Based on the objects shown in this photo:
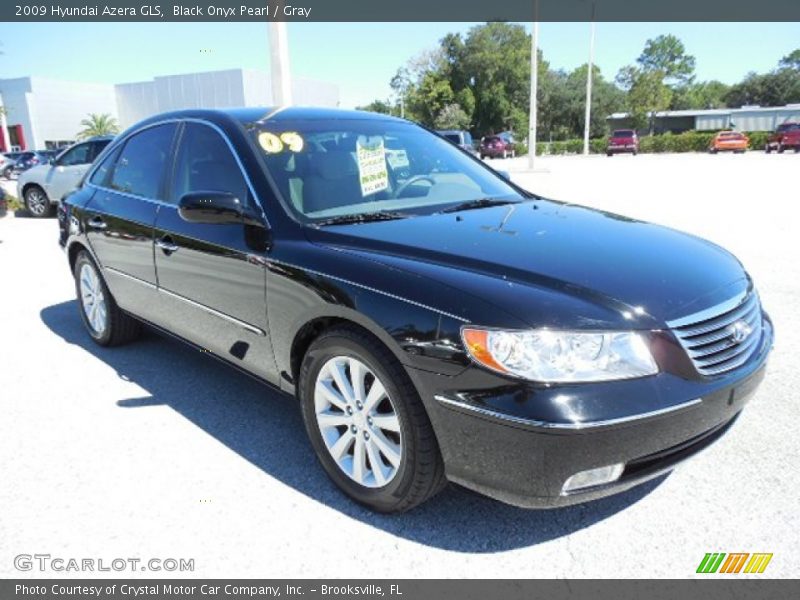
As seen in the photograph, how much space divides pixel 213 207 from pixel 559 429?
1.88 metres

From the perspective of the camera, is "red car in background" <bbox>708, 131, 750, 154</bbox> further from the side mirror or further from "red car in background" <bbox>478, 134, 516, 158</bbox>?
the side mirror

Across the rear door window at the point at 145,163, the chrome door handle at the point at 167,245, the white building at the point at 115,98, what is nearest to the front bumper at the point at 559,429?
the chrome door handle at the point at 167,245

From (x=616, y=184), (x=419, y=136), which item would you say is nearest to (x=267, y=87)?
(x=616, y=184)

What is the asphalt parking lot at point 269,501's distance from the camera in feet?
7.73

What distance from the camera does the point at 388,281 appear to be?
2.39m

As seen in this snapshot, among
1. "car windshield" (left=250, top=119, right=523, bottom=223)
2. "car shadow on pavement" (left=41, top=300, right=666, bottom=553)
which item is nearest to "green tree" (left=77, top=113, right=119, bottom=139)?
"car shadow on pavement" (left=41, top=300, right=666, bottom=553)

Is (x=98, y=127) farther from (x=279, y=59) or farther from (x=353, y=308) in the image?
(x=353, y=308)

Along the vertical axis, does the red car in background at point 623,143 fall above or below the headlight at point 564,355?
above

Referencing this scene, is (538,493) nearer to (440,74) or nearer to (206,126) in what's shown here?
(206,126)

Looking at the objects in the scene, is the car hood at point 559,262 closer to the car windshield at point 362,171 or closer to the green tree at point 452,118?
A: the car windshield at point 362,171

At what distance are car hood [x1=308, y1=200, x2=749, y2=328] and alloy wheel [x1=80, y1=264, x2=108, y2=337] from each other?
2.68 meters

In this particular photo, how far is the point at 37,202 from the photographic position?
14.2 m

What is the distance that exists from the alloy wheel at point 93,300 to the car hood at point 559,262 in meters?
2.68
